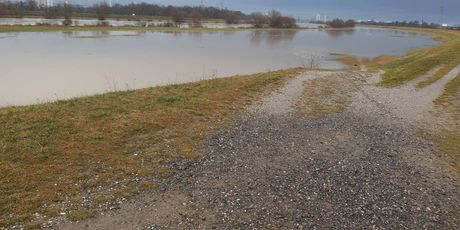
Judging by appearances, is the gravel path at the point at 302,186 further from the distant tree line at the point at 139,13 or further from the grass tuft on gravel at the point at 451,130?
the distant tree line at the point at 139,13

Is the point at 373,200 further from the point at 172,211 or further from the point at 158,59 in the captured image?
the point at 158,59

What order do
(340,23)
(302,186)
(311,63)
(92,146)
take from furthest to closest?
(340,23) → (311,63) → (92,146) → (302,186)

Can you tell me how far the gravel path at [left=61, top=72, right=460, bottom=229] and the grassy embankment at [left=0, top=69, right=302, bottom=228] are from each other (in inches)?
22.1

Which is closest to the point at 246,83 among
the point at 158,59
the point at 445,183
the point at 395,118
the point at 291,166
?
the point at 395,118

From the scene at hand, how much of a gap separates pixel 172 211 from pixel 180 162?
6.26ft

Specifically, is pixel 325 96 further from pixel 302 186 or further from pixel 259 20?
pixel 259 20

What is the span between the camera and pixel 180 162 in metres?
7.62

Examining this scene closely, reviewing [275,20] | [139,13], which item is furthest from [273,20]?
[139,13]

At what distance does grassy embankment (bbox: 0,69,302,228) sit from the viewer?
19.5 feet

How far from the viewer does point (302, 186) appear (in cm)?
677

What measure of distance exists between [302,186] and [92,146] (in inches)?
174

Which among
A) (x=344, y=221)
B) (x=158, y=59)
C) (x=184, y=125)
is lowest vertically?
(x=344, y=221)

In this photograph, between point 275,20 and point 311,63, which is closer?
point 311,63

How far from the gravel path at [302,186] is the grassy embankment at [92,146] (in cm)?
56
